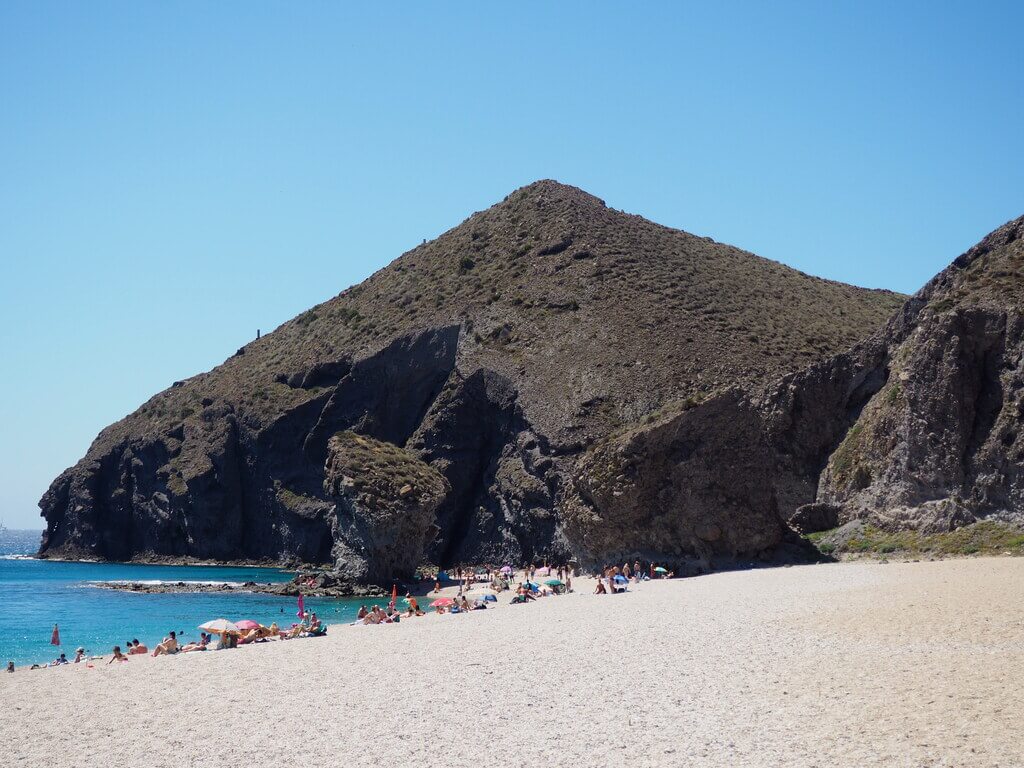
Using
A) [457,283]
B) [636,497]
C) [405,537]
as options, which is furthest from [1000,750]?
[457,283]

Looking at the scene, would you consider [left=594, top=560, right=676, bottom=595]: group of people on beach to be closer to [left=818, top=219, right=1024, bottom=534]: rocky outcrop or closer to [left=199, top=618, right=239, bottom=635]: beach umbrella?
[left=818, top=219, right=1024, bottom=534]: rocky outcrop

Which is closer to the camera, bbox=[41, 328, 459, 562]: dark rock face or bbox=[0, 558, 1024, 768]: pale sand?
bbox=[0, 558, 1024, 768]: pale sand

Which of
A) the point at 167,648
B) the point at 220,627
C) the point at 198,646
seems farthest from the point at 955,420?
the point at 167,648

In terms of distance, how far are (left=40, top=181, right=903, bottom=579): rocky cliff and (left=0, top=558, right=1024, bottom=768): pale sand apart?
57.8 ft

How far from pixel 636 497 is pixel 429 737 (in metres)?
25.9

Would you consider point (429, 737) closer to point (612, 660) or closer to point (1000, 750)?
point (612, 660)

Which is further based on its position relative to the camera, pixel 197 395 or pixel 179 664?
pixel 197 395

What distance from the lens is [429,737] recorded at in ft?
42.0

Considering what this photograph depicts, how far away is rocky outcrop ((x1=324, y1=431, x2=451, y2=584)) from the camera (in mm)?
51406

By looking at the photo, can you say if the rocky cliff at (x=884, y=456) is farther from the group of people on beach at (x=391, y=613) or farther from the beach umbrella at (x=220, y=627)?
the beach umbrella at (x=220, y=627)

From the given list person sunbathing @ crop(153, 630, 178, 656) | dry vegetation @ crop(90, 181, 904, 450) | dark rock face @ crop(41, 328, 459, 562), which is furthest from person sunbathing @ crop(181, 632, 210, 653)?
dark rock face @ crop(41, 328, 459, 562)

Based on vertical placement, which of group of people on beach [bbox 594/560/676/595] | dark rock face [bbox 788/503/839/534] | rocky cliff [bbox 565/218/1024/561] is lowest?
group of people on beach [bbox 594/560/676/595]

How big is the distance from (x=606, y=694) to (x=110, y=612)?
36591 millimetres

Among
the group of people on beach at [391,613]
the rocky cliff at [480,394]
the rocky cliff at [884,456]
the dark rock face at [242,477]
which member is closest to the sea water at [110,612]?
the group of people on beach at [391,613]
